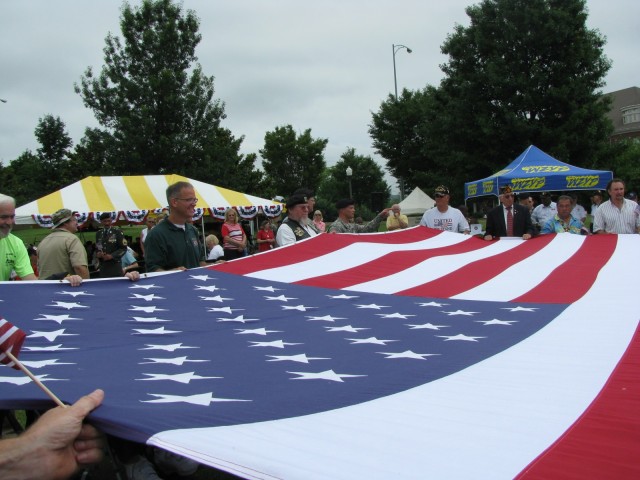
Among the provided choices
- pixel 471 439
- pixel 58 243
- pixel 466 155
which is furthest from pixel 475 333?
pixel 466 155

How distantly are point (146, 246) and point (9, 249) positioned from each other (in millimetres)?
1036

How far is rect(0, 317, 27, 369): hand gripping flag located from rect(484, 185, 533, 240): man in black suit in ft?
18.4

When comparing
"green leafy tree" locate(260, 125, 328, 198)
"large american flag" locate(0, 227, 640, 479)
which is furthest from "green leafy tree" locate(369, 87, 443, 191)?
"large american flag" locate(0, 227, 640, 479)

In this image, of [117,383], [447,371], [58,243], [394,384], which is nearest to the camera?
[117,383]

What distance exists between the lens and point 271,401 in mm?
1889

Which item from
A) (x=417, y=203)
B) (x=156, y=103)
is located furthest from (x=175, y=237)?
(x=417, y=203)

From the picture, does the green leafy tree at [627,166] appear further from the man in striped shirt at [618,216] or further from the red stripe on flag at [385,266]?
the red stripe on flag at [385,266]

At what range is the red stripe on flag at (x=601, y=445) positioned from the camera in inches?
56.0

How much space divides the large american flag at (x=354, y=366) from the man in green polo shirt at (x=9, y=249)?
713 mm

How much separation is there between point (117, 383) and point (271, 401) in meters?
0.58

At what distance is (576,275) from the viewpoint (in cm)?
474

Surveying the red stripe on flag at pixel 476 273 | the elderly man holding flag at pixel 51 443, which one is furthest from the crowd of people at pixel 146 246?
the red stripe on flag at pixel 476 273

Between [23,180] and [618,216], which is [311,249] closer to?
[618,216]

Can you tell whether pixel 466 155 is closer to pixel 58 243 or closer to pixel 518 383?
pixel 58 243
